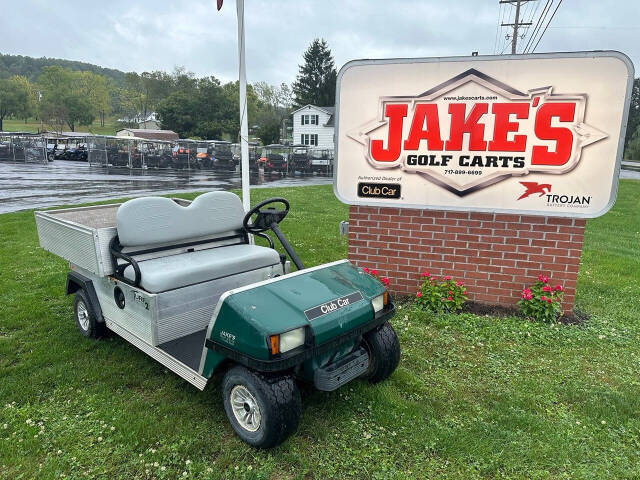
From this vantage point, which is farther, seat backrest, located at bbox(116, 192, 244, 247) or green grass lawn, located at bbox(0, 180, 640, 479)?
seat backrest, located at bbox(116, 192, 244, 247)

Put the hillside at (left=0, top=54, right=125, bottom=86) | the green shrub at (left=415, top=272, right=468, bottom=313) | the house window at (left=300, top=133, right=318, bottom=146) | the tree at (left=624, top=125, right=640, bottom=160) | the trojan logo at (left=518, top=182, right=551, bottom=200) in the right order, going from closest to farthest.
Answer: the trojan logo at (left=518, top=182, right=551, bottom=200) < the green shrub at (left=415, top=272, right=468, bottom=313) < the house window at (left=300, top=133, right=318, bottom=146) < the tree at (left=624, top=125, right=640, bottom=160) < the hillside at (left=0, top=54, right=125, bottom=86)

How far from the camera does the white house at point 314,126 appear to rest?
50.3 meters

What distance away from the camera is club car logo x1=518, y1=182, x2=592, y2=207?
4.27 meters

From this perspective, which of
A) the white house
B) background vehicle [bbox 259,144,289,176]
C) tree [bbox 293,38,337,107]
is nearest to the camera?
background vehicle [bbox 259,144,289,176]

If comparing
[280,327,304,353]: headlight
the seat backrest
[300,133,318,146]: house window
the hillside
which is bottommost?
[280,327,304,353]: headlight

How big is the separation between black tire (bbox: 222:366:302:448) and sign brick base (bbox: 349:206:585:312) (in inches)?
107

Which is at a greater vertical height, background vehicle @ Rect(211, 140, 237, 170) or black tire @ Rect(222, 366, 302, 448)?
background vehicle @ Rect(211, 140, 237, 170)

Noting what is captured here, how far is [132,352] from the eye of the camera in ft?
12.6

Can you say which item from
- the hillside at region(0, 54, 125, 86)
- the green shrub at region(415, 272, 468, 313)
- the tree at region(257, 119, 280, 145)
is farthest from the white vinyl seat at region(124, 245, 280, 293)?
the hillside at region(0, 54, 125, 86)

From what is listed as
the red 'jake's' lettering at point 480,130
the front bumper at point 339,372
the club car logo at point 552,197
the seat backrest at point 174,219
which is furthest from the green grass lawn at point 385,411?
the red 'jake's' lettering at point 480,130

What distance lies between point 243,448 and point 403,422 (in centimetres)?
104

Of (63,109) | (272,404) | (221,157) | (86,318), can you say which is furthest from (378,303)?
(63,109)

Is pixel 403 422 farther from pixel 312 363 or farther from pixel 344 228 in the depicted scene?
pixel 344 228

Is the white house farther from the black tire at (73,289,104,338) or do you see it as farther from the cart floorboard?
the cart floorboard
